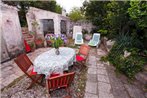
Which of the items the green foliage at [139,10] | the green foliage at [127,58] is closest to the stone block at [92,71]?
the green foliage at [127,58]

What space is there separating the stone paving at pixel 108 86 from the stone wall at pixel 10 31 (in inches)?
155

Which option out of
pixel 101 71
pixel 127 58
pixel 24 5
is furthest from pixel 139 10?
pixel 24 5

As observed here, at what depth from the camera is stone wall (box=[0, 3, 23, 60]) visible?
183 inches

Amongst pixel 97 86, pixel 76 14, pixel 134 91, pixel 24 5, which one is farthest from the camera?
pixel 24 5

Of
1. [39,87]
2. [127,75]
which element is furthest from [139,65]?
[39,87]

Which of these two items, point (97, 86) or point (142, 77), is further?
point (142, 77)

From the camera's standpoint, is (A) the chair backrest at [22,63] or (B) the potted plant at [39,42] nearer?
(A) the chair backrest at [22,63]

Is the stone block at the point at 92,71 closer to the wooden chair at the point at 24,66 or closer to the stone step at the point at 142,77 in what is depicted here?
the stone step at the point at 142,77

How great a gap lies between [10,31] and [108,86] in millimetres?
4901

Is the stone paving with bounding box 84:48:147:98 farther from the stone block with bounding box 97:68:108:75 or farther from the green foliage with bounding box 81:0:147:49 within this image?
the green foliage with bounding box 81:0:147:49

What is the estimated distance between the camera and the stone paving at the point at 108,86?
2.83 metres

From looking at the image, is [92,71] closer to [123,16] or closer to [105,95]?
[105,95]

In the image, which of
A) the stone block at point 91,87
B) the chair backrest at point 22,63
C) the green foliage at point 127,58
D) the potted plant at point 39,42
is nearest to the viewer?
the chair backrest at point 22,63

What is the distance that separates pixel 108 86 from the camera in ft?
10.4
